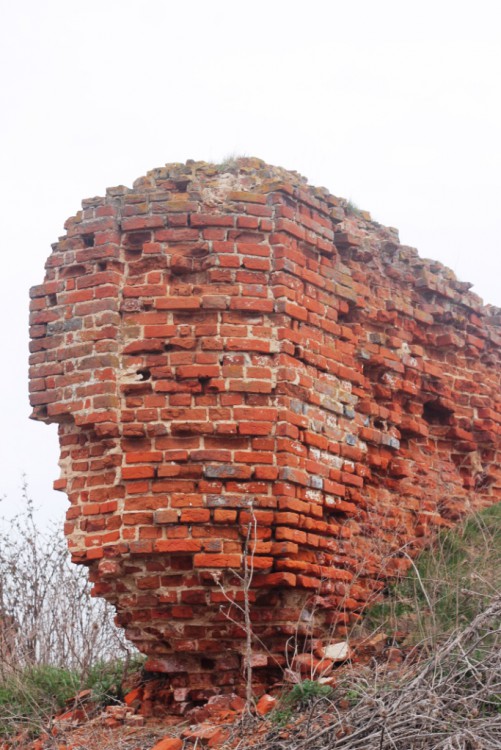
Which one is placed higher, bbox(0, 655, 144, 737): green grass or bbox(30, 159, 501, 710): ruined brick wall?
bbox(30, 159, 501, 710): ruined brick wall

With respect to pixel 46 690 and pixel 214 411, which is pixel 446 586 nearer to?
pixel 214 411

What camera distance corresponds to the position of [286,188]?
6.23 metres

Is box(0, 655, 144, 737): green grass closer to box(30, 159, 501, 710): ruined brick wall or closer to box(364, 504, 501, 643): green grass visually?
box(30, 159, 501, 710): ruined brick wall

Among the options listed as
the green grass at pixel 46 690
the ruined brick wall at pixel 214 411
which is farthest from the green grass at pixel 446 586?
the green grass at pixel 46 690

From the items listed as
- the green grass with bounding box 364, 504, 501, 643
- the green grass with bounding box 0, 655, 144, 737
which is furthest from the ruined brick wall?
the green grass with bounding box 0, 655, 144, 737

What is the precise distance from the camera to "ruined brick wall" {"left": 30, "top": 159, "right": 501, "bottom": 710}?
5.63 m

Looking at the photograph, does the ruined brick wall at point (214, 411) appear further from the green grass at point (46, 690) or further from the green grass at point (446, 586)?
the green grass at point (46, 690)

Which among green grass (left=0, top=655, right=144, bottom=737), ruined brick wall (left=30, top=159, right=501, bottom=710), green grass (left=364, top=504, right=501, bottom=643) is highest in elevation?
ruined brick wall (left=30, top=159, right=501, bottom=710)

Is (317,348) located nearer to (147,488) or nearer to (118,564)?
(147,488)

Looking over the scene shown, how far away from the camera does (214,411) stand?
5723 mm

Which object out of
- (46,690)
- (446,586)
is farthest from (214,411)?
(46,690)

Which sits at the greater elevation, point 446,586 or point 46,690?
point 446,586

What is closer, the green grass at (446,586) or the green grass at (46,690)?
the green grass at (446,586)

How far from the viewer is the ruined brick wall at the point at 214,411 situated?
5629 mm
